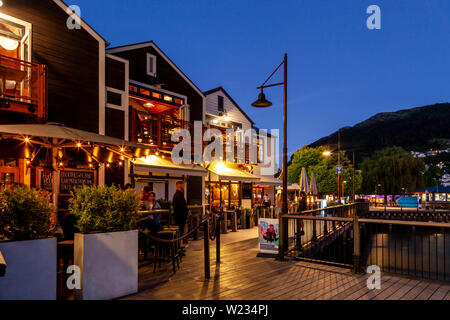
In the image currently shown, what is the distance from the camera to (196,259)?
25.8 feet

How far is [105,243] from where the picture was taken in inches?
188

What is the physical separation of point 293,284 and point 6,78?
30.0ft

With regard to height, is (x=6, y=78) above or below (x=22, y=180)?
above

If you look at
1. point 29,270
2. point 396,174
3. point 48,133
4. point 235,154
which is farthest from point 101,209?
point 396,174

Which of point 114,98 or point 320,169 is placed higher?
point 114,98

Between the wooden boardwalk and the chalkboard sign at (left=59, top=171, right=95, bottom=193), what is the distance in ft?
15.6

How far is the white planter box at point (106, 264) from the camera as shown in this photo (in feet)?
14.9

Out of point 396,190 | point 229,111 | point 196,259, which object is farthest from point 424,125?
point 196,259

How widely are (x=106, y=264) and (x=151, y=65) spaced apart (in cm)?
Answer: 1147

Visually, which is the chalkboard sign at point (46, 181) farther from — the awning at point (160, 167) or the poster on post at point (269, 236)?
the poster on post at point (269, 236)

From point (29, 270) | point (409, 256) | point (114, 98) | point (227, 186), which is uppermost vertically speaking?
point (114, 98)

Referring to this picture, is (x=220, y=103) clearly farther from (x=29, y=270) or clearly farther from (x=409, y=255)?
(x=29, y=270)
